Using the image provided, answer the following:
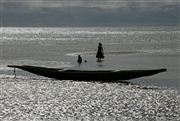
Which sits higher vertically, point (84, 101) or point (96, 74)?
point (96, 74)

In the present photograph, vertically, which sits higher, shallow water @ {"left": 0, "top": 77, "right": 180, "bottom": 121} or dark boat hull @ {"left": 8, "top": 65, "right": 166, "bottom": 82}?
dark boat hull @ {"left": 8, "top": 65, "right": 166, "bottom": 82}

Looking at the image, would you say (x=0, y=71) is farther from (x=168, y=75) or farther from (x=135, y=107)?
(x=135, y=107)

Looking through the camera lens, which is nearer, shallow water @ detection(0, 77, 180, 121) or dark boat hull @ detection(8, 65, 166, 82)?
shallow water @ detection(0, 77, 180, 121)

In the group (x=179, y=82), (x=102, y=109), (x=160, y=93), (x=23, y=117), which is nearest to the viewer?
(x=23, y=117)

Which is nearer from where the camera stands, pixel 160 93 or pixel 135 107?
pixel 135 107

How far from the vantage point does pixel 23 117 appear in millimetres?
23719

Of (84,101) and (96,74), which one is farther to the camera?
(96,74)

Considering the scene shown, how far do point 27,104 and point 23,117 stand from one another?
419cm

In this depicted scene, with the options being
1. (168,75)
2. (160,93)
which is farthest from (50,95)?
(168,75)

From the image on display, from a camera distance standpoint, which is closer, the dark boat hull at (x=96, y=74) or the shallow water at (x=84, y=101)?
the shallow water at (x=84, y=101)

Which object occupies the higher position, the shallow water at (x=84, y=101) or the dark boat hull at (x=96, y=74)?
the dark boat hull at (x=96, y=74)

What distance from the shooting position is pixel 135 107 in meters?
26.0

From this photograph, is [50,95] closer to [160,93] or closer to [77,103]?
[77,103]

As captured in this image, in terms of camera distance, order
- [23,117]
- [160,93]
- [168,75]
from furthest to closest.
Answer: [168,75] → [160,93] → [23,117]
